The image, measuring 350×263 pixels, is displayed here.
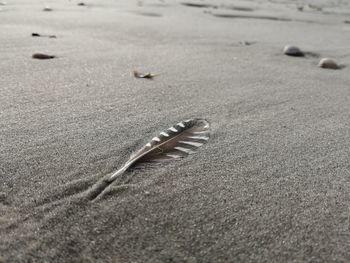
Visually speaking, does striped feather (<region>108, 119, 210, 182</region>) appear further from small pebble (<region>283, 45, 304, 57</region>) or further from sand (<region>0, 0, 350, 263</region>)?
small pebble (<region>283, 45, 304, 57</region>)

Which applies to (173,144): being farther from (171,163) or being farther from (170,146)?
(171,163)

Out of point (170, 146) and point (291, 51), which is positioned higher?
point (291, 51)

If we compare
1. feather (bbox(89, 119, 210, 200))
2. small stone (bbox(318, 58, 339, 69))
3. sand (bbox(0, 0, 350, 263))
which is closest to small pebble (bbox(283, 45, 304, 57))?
sand (bbox(0, 0, 350, 263))

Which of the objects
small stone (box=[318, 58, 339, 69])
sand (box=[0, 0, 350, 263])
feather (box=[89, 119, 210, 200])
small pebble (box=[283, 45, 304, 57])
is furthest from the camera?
small pebble (box=[283, 45, 304, 57])

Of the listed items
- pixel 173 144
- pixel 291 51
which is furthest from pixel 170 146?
pixel 291 51

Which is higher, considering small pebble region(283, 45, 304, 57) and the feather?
small pebble region(283, 45, 304, 57)

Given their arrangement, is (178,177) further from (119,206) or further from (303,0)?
(303,0)

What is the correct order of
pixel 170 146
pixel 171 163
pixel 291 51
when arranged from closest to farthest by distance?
pixel 171 163, pixel 170 146, pixel 291 51

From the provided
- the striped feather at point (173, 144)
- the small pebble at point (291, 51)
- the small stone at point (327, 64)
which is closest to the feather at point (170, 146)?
the striped feather at point (173, 144)
